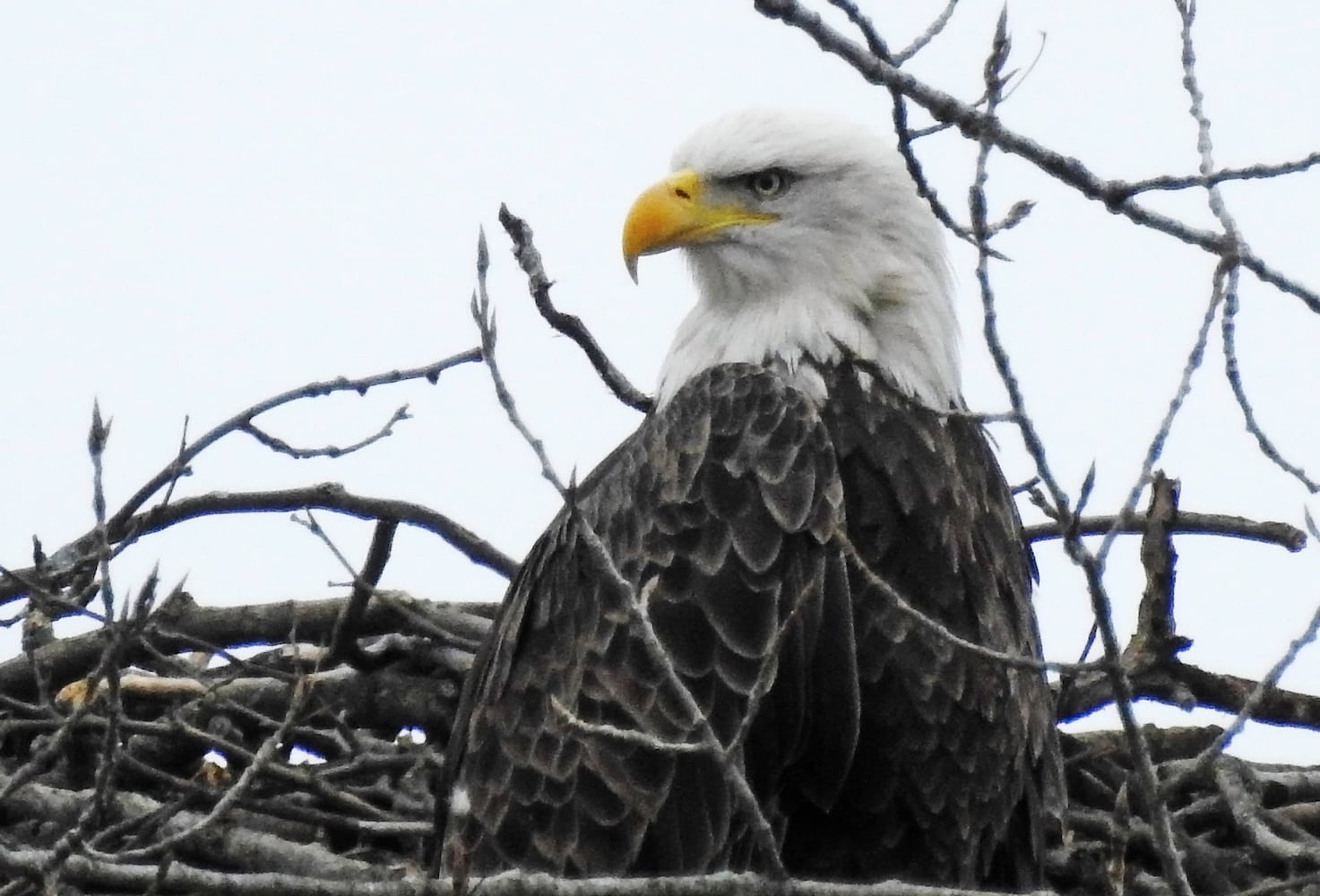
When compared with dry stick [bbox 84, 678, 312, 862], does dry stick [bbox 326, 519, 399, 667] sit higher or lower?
higher

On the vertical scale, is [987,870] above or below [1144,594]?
below

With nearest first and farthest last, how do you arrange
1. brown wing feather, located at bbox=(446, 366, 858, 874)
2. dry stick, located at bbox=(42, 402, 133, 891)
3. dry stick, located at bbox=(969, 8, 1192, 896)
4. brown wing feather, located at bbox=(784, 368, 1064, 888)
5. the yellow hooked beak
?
1. dry stick, located at bbox=(969, 8, 1192, 896)
2. dry stick, located at bbox=(42, 402, 133, 891)
3. brown wing feather, located at bbox=(446, 366, 858, 874)
4. brown wing feather, located at bbox=(784, 368, 1064, 888)
5. the yellow hooked beak

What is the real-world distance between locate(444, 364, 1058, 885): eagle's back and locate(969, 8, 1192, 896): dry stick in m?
1.32

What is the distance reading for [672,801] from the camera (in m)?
4.48

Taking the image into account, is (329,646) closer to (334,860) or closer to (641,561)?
(334,860)

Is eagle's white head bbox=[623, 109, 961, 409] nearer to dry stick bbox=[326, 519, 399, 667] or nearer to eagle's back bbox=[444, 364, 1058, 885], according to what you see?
eagle's back bbox=[444, 364, 1058, 885]

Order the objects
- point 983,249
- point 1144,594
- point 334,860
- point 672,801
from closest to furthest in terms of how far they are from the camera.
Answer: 1. point 983,249
2. point 672,801
3. point 334,860
4. point 1144,594

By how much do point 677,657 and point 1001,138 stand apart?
62.0 inches

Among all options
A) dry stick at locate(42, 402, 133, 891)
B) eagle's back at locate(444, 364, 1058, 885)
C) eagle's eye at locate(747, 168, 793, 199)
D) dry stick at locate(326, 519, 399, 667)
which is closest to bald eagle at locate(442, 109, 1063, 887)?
eagle's back at locate(444, 364, 1058, 885)

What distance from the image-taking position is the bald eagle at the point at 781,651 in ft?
14.7

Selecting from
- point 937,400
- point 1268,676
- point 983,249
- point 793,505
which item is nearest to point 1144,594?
point 937,400

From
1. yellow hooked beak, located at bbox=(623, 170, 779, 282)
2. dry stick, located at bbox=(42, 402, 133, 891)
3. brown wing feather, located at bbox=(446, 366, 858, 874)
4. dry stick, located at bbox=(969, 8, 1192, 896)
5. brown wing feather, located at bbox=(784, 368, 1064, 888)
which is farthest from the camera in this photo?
yellow hooked beak, located at bbox=(623, 170, 779, 282)

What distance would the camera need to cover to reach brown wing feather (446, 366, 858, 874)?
4.46 m

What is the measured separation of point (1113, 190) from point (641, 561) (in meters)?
1.73
